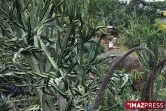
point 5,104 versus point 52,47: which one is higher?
point 52,47

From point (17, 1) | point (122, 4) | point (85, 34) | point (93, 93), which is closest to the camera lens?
point (85, 34)

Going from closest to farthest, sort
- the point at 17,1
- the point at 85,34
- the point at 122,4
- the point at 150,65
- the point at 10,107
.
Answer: the point at 150,65 < the point at 85,34 < the point at 17,1 < the point at 10,107 < the point at 122,4

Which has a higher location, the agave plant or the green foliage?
the agave plant

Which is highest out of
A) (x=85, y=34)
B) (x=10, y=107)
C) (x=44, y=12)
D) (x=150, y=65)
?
(x=44, y=12)

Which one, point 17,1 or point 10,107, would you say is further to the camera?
point 10,107

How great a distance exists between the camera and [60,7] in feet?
Result: 8.31

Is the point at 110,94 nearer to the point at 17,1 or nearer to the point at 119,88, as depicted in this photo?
the point at 119,88

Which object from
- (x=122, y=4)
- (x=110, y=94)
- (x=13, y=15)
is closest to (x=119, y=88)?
(x=110, y=94)

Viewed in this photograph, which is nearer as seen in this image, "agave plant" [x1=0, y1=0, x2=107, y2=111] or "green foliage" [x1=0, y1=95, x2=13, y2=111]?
"agave plant" [x1=0, y1=0, x2=107, y2=111]

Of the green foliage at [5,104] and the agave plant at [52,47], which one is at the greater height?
the agave plant at [52,47]

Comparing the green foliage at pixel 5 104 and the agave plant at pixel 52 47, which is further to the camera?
the green foliage at pixel 5 104

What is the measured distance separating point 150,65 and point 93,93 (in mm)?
632

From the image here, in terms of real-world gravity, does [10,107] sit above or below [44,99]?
below

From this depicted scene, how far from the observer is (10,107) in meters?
2.81
